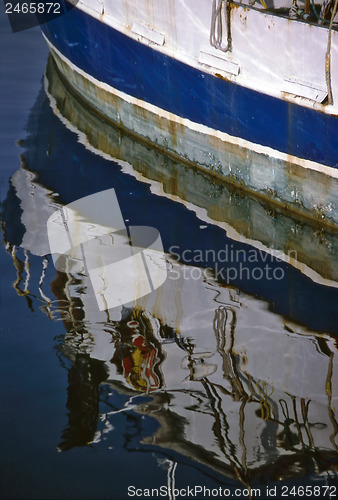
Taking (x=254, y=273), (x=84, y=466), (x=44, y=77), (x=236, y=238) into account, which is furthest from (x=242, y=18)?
(x=44, y=77)

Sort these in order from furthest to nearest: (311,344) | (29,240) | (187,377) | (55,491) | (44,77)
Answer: (44,77), (29,240), (311,344), (187,377), (55,491)

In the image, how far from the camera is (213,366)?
411 centimetres

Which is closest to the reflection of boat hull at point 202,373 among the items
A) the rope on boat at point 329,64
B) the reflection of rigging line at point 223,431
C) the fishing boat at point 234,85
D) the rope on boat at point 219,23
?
the reflection of rigging line at point 223,431

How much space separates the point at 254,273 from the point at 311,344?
0.93 m

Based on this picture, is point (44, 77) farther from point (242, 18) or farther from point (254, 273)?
point (254, 273)

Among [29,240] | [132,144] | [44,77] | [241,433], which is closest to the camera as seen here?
[241,433]

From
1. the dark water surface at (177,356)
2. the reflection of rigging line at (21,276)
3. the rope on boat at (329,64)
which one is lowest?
the reflection of rigging line at (21,276)

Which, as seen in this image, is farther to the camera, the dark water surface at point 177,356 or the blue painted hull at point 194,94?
the blue painted hull at point 194,94

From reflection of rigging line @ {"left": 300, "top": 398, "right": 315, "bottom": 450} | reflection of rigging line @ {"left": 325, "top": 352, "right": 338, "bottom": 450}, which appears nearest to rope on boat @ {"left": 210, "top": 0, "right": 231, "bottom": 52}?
reflection of rigging line @ {"left": 325, "top": 352, "right": 338, "bottom": 450}

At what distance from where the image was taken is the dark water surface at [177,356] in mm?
3393

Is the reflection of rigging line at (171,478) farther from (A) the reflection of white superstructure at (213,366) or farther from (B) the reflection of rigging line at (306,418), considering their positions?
(B) the reflection of rigging line at (306,418)

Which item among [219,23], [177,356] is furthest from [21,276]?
[219,23]

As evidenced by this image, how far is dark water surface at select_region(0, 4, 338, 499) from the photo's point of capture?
339 cm

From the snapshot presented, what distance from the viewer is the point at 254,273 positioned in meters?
5.09
